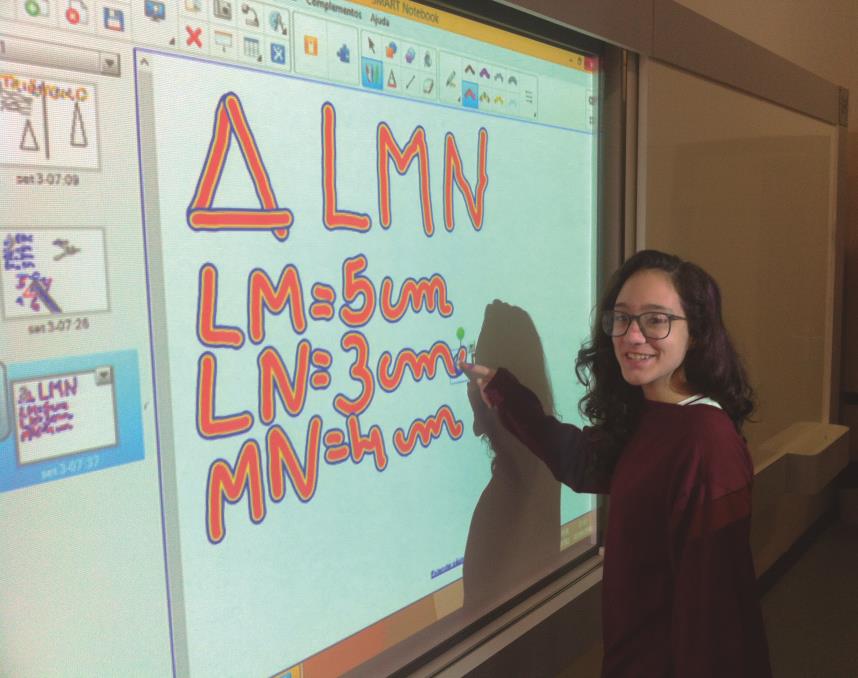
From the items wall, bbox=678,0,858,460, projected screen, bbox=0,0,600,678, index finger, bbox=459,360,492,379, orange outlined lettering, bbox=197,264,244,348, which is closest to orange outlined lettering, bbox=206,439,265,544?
projected screen, bbox=0,0,600,678

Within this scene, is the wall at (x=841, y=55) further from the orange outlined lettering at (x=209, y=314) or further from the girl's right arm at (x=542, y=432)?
the orange outlined lettering at (x=209, y=314)

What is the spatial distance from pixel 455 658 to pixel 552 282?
54cm

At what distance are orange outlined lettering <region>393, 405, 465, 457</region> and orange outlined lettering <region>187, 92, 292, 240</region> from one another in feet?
0.99

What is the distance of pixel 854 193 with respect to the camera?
2273 millimetres

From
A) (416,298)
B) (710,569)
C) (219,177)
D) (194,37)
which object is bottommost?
(710,569)

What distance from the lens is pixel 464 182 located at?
0.94m

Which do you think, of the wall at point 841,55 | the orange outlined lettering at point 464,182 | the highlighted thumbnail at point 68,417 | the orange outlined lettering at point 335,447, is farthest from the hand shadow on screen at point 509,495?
the wall at point 841,55

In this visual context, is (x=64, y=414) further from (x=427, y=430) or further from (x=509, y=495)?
(x=509, y=495)

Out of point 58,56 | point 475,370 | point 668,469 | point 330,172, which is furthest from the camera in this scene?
point 475,370

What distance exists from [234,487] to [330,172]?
12.9 inches

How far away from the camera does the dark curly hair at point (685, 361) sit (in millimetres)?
936

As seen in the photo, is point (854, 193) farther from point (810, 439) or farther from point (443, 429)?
point (443, 429)

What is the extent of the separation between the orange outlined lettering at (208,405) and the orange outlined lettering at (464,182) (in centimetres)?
36

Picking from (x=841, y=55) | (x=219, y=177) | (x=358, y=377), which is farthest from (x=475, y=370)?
(x=841, y=55)
